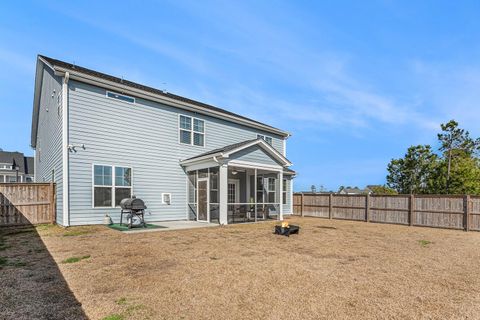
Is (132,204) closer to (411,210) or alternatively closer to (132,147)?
(132,147)

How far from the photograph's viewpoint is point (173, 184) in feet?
43.4

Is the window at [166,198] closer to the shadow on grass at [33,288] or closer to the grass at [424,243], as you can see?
the shadow on grass at [33,288]

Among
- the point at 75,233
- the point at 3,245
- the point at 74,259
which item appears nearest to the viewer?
the point at 74,259

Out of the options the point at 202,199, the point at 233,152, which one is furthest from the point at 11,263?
the point at 233,152

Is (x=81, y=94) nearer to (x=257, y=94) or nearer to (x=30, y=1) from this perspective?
(x=30, y=1)

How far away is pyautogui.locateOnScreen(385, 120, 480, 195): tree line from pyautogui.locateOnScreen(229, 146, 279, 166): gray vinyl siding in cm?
1629

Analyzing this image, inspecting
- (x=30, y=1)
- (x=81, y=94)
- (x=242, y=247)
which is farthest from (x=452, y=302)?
(x=30, y=1)

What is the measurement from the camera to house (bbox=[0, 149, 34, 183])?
37.2 meters

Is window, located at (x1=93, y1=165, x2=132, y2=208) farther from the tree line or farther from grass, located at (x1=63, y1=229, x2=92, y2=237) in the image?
the tree line

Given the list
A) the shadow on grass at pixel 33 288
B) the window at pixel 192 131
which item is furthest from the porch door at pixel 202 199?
the shadow on grass at pixel 33 288

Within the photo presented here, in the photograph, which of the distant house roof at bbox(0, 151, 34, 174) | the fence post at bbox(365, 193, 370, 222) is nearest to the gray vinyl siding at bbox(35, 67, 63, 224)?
the fence post at bbox(365, 193, 370, 222)

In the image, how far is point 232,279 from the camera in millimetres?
4656

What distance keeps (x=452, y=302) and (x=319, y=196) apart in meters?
14.1

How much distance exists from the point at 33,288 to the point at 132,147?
8.42 meters
